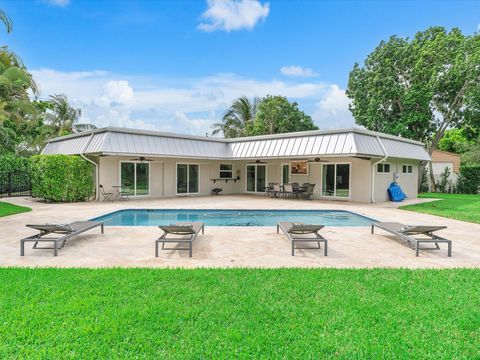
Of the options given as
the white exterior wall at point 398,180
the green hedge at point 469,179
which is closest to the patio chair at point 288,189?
the white exterior wall at point 398,180

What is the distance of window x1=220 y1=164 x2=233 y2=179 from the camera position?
21500 mm

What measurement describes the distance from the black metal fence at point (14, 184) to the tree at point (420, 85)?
81.0 feet

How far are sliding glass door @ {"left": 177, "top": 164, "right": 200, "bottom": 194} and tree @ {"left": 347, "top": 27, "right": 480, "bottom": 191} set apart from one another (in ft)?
48.3

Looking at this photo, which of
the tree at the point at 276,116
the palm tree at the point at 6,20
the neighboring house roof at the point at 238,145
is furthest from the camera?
the tree at the point at 276,116

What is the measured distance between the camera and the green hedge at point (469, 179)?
23.9 metres

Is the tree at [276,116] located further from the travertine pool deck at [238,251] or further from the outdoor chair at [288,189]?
the travertine pool deck at [238,251]

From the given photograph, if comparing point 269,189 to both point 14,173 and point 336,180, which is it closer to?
point 336,180

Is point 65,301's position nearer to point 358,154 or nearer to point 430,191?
point 358,154

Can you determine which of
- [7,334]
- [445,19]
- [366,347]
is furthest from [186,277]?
[445,19]

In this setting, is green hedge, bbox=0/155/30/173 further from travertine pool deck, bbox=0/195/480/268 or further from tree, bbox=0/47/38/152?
travertine pool deck, bbox=0/195/480/268

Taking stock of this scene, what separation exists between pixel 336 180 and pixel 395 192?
3.29m

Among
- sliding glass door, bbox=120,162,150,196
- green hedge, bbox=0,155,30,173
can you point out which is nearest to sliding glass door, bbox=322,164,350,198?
sliding glass door, bbox=120,162,150,196

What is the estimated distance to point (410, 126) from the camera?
2511 centimetres

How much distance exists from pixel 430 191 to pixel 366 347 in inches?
1098
